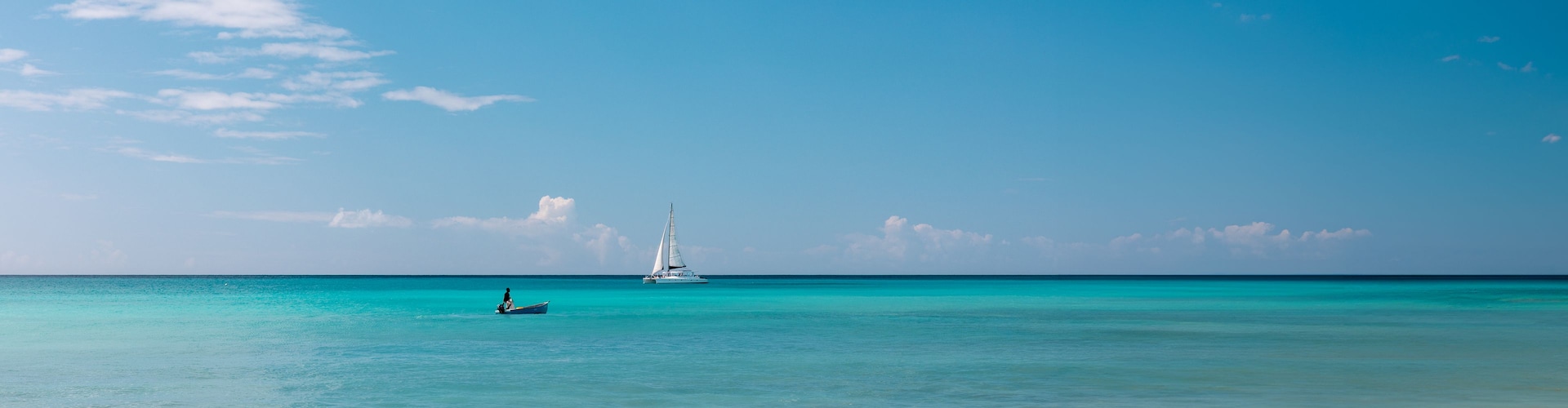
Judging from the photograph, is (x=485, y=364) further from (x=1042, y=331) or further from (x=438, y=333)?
(x=1042, y=331)

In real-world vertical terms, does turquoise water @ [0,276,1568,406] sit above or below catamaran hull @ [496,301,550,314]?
below

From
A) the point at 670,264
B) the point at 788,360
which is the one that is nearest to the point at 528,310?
the point at 788,360

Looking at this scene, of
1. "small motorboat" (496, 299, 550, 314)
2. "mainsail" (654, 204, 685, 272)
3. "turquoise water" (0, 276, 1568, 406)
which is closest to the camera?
"turquoise water" (0, 276, 1568, 406)

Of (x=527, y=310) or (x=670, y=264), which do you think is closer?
(x=527, y=310)

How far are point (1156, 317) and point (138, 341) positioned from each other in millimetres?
40066

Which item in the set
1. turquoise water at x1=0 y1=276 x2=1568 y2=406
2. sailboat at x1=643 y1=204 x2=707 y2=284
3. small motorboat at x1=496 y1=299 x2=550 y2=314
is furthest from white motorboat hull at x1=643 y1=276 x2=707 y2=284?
turquoise water at x1=0 y1=276 x2=1568 y2=406

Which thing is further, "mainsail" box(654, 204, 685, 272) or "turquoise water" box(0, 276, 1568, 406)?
"mainsail" box(654, 204, 685, 272)

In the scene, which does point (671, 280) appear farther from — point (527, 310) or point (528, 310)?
point (527, 310)

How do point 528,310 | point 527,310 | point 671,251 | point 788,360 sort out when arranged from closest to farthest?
1. point 788,360
2. point 527,310
3. point 528,310
4. point 671,251

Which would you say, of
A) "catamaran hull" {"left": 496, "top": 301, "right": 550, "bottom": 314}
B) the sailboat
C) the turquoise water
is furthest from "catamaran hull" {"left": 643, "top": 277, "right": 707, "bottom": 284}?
the turquoise water

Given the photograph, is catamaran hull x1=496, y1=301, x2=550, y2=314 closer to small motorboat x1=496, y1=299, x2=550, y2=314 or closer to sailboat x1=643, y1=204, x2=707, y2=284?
small motorboat x1=496, y1=299, x2=550, y2=314

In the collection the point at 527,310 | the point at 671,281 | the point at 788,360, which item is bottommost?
the point at 788,360

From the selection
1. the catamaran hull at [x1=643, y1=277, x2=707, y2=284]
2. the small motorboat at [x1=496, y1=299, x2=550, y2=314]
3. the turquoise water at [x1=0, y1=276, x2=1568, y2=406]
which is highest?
the catamaran hull at [x1=643, y1=277, x2=707, y2=284]

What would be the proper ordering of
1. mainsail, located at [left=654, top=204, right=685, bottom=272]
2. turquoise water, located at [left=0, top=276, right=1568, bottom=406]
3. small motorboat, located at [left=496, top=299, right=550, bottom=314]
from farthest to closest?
1. mainsail, located at [left=654, top=204, right=685, bottom=272]
2. small motorboat, located at [left=496, top=299, right=550, bottom=314]
3. turquoise water, located at [left=0, top=276, right=1568, bottom=406]
